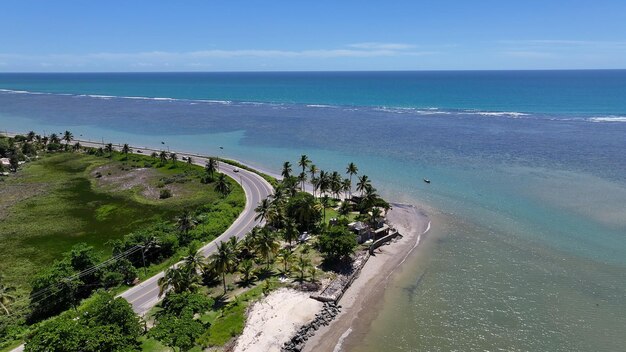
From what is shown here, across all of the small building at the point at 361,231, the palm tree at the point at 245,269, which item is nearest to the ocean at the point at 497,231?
the small building at the point at 361,231

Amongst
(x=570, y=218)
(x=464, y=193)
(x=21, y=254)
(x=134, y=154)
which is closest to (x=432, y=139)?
(x=464, y=193)

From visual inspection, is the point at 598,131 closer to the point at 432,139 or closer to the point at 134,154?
the point at 432,139

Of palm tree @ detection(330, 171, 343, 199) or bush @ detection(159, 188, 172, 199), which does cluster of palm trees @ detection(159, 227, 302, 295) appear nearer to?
palm tree @ detection(330, 171, 343, 199)

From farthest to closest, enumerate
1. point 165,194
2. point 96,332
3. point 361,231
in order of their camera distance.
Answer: point 165,194
point 361,231
point 96,332

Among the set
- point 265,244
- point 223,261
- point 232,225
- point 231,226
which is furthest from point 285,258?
point 232,225

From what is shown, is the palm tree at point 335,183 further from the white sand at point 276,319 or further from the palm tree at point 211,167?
the palm tree at point 211,167

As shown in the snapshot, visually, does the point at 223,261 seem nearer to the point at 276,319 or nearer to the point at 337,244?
the point at 276,319
